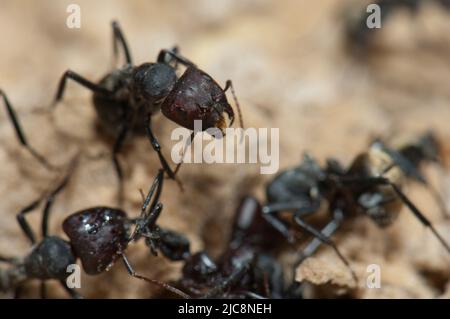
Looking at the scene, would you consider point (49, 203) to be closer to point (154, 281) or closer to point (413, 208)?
point (154, 281)

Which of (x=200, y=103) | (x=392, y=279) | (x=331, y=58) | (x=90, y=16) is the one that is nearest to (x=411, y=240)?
(x=392, y=279)

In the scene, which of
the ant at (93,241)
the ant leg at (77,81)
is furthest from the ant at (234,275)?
the ant leg at (77,81)

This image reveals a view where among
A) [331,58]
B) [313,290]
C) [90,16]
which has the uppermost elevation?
[90,16]

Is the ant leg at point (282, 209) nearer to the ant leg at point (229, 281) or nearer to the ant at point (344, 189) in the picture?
the ant at point (344, 189)

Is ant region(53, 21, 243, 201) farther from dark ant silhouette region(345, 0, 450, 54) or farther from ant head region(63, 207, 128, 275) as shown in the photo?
dark ant silhouette region(345, 0, 450, 54)

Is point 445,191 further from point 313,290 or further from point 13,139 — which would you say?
point 13,139

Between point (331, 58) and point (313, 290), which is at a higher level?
point (331, 58)

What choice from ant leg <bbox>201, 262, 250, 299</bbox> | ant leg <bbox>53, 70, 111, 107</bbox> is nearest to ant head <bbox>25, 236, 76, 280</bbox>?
ant leg <bbox>201, 262, 250, 299</bbox>
